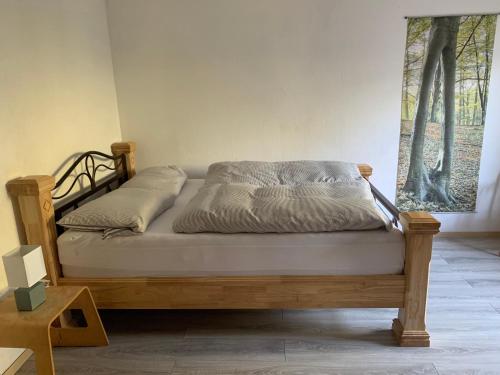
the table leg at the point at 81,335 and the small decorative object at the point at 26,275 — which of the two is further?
the table leg at the point at 81,335

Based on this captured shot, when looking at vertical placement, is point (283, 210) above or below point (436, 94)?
A: below

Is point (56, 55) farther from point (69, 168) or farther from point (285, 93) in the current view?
point (285, 93)

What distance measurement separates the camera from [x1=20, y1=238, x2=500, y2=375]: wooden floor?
5.73ft

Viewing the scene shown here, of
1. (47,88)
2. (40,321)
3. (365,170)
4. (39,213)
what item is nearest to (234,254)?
(40,321)

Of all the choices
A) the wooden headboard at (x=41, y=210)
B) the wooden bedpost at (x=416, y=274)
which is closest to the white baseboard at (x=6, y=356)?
the wooden headboard at (x=41, y=210)

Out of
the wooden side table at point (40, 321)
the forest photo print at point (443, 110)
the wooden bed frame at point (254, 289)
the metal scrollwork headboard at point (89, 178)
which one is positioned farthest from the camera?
the forest photo print at point (443, 110)

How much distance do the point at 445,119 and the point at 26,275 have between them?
10.1 ft

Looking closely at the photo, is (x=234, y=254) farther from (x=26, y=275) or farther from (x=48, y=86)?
(x=48, y=86)

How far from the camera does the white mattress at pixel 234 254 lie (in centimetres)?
180

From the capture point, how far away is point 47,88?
2074 mm

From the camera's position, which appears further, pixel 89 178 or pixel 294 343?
pixel 89 178

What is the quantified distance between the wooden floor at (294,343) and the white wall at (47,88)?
53cm

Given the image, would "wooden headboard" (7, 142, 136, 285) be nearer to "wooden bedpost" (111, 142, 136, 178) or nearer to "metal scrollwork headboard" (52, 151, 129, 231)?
"metal scrollwork headboard" (52, 151, 129, 231)

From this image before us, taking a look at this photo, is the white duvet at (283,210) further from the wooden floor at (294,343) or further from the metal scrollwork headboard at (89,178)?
the metal scrollwork headboard at (89,178)
